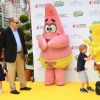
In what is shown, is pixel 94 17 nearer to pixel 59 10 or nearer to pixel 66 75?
pixel 59 10

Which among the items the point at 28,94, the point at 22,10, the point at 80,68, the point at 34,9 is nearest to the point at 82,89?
the point at 80,68

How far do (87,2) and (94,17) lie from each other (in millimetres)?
359

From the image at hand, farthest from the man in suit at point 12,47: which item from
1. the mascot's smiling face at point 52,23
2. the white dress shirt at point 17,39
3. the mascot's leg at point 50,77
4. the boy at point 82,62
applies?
the boy at point 82,62

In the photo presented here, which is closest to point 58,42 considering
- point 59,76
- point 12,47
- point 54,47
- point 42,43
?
point 54,47

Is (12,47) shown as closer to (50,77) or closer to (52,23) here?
(52,23)

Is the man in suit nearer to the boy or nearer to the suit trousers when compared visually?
the suit trousers

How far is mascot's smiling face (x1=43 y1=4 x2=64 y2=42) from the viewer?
25.7ft

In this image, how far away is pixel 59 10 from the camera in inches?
324

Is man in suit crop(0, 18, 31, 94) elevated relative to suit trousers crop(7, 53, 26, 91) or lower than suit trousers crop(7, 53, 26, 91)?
elevated

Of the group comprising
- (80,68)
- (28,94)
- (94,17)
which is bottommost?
(28,94)

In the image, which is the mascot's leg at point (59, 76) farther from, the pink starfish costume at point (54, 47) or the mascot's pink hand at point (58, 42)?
the mascot's pink hand at point (58, 42)

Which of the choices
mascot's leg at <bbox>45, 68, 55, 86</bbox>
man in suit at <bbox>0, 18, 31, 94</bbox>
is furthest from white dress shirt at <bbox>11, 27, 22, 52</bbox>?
mascot's leg at <bbox>45, 68, 55, 86</bbox>

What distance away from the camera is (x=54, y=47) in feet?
25.2

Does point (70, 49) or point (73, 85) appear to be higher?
point (70, 49)
